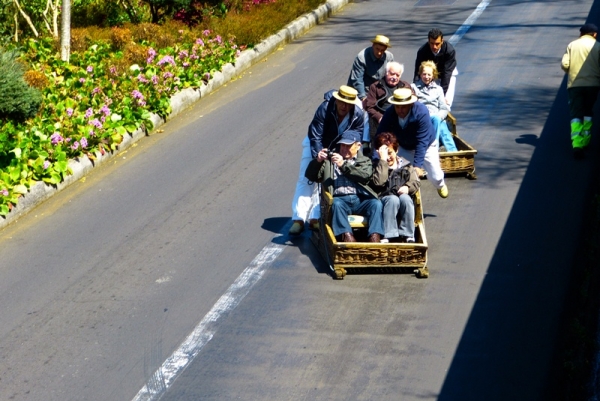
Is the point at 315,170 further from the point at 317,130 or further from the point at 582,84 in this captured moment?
the point at 582,84

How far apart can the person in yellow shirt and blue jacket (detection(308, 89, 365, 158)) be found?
11.3 feet

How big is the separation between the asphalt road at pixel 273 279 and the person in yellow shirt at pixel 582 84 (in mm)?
345

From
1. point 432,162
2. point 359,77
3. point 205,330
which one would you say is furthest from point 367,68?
point 205,330

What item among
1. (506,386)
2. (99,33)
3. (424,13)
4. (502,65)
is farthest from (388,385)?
(424,13)

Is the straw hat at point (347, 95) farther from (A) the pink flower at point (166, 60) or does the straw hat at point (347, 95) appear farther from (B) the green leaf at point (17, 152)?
(A) the pink flower at point (166, 60)

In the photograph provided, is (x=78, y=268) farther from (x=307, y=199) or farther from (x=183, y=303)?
(x=307, y=199)

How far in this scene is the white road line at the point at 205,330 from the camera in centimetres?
746

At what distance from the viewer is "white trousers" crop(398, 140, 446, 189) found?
10.4 meters

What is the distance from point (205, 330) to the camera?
830 cm

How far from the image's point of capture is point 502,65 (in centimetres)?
1652

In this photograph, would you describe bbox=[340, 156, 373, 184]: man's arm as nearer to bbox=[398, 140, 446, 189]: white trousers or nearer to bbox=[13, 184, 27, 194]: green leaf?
bbox=[398, 140, 446, 189]: white trousers

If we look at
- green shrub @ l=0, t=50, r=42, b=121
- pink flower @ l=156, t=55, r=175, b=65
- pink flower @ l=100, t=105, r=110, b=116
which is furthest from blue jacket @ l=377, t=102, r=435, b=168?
pink flower @ l=156, t=55, r=175, b=65

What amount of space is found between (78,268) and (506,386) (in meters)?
4.59

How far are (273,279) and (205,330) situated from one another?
122cm
